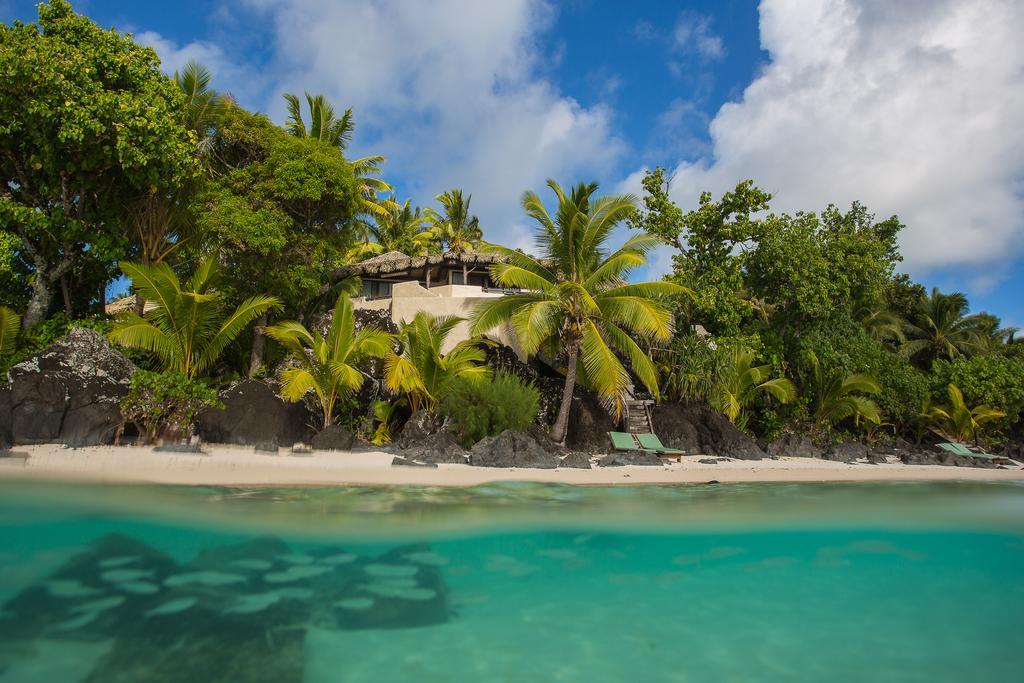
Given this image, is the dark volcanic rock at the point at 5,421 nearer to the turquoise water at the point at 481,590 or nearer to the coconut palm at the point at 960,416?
the turquoise water at the point at 481,590

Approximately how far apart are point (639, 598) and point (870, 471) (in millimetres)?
11068

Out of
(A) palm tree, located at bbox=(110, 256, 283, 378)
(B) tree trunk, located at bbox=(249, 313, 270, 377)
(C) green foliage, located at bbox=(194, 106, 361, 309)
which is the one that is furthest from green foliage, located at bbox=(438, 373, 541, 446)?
(C) green foliage, located at bbox=(194, 106, 361, 309)

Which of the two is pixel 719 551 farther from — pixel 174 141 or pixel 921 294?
pixel 921 294

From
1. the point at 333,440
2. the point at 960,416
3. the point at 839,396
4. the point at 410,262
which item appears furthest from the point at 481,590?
the point at 960,416

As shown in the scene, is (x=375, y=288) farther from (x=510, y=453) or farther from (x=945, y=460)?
(x=945, y=460)

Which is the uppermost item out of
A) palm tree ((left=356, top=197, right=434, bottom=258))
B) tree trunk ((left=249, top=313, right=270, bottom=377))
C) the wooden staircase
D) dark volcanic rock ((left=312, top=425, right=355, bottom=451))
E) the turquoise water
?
Answer: palm tree ((left=356, top=197, right=434, bottom=258))

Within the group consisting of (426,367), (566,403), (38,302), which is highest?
(38,302)

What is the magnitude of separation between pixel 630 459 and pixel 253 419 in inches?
332

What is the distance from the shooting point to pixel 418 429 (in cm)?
1379

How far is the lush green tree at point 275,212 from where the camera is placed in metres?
16.3

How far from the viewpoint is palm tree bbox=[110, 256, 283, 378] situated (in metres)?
13.9

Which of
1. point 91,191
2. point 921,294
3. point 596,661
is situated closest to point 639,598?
point 596,661

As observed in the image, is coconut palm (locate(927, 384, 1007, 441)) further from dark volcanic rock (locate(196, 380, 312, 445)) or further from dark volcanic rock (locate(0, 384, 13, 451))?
dark volcanic rock (locate(0, 384, 13, 451))

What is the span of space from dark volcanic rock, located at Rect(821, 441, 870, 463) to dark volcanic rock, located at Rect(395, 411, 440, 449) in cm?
1051
